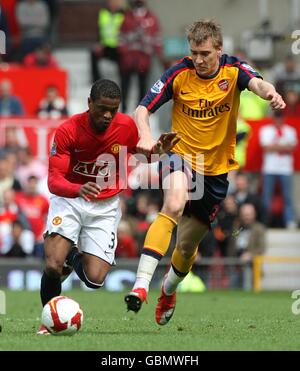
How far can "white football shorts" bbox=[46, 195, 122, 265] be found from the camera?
32.3 feet

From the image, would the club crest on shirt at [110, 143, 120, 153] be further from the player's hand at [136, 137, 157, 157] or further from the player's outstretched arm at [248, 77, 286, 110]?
the player's outstretched arm at [248, 77, 286, 110]

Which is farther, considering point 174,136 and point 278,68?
point 278,68

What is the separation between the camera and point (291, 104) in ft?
69.9

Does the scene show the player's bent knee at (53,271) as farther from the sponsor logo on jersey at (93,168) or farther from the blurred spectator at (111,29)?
the blurred spectator at (111,29)

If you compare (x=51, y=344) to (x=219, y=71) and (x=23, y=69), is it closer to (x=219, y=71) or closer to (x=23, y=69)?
(x=219, y=71)

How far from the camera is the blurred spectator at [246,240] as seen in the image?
61.0 ft

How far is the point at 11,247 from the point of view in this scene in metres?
18.7

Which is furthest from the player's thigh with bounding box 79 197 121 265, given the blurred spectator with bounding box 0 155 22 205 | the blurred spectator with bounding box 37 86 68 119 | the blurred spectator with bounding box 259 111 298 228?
the blurred spectator with bounding box 37 86 68 119

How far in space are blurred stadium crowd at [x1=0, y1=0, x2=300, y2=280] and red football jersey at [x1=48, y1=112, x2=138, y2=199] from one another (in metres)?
7.16

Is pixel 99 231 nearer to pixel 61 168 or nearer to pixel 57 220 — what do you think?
pixel 57 220

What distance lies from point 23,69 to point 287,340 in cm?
1462

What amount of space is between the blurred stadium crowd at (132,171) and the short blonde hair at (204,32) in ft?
24.7
